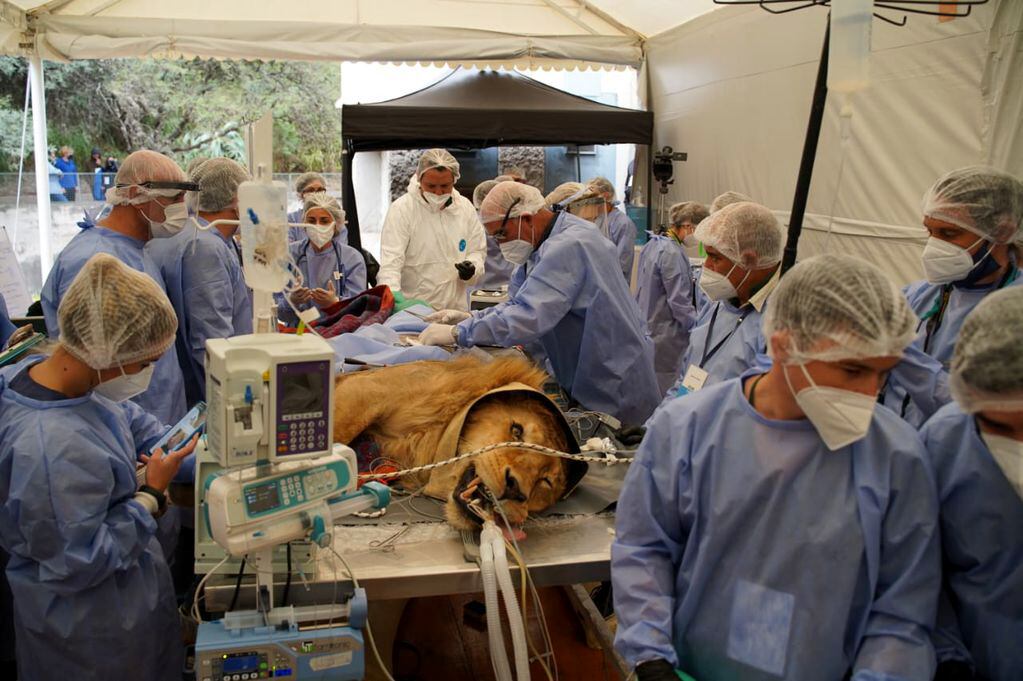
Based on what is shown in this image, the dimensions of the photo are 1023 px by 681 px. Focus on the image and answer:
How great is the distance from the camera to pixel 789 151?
6.07 metres

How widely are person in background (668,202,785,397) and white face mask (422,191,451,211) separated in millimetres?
3658

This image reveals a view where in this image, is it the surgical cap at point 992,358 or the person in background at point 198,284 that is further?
the person in background at point 198,284

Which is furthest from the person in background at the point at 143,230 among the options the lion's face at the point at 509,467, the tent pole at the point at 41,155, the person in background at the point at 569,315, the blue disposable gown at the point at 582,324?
the tent pole at the point at 41,155

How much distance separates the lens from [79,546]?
6.57 feet

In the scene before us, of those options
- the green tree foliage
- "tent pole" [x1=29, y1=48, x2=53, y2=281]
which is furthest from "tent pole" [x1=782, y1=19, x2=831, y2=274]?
the green tree foliage

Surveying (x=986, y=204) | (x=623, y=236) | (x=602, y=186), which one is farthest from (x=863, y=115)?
(x=986, y=204)

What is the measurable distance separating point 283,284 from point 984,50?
13.0ft

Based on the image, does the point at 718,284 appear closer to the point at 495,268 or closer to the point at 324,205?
the point at 324,205

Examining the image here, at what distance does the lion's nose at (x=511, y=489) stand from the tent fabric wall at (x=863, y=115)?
155 cm

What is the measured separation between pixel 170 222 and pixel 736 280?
7.70ft

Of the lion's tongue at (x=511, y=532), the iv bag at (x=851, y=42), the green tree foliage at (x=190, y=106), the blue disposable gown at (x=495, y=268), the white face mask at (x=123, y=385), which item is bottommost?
the lion's tongue at (x=511, y=532)

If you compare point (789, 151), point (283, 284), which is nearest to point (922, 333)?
point (283, 284)

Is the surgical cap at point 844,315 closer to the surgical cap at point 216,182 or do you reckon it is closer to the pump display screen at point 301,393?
the pump display screen at point 301,393

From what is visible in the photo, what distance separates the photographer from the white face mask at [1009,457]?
159cm
